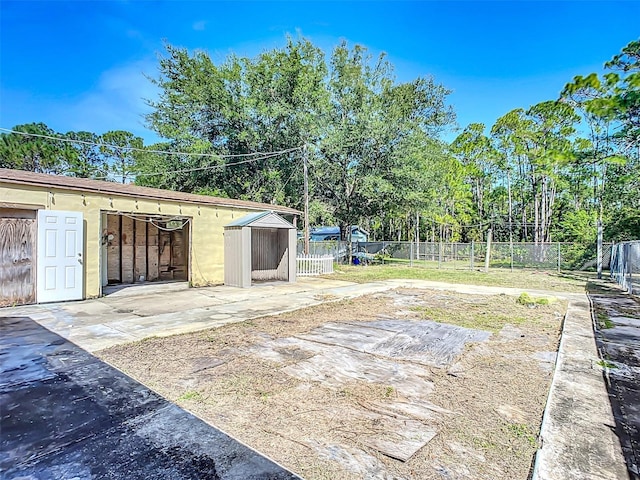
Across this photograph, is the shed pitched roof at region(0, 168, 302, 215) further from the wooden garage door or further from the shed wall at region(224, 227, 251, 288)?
the shed wall at region(224, 227, 251, 288)

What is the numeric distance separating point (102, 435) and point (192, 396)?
749mm

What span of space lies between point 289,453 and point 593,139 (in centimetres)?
2962

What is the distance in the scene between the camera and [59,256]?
737 centimetres

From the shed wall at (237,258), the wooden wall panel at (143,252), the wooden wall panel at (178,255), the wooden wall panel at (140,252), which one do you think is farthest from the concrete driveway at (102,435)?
the wooden wall panel at (178,255)

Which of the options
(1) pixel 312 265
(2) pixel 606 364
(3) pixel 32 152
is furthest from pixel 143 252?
(3) pixel 32 152

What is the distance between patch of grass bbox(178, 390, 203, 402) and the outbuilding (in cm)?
622

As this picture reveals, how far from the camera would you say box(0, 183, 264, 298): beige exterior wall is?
726 cm

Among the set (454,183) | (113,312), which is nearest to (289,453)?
(113,312)

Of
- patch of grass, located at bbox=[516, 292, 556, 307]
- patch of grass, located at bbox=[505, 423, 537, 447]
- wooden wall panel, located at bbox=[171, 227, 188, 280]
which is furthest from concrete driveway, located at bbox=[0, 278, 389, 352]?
patch of grass, located at bbox=[505, 423, 537, 447]

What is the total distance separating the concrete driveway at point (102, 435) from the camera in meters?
1.99

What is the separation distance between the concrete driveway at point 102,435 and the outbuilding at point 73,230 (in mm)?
4453

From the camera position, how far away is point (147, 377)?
3.40 meters

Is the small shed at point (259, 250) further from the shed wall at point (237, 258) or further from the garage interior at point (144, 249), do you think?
the garage interior at point (144, 249)

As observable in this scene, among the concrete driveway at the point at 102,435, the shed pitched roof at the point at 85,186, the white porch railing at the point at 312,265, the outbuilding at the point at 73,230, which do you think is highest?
the shed pitched roof at the point at 85,186
